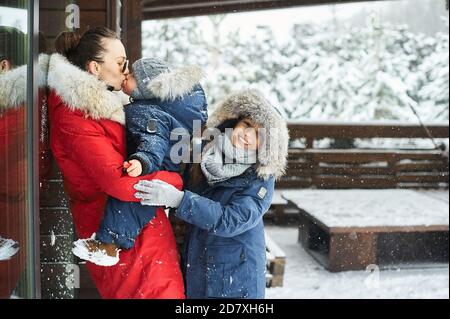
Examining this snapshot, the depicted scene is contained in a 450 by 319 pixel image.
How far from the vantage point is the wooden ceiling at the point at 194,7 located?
200 centimetres

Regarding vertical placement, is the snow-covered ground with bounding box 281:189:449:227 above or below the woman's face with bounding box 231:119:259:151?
below

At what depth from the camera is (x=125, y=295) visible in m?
1.84

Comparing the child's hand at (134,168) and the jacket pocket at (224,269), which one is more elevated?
the child's hand at (134,168)

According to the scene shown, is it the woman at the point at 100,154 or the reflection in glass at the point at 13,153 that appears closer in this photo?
the reflection in glass at the point at 13,153

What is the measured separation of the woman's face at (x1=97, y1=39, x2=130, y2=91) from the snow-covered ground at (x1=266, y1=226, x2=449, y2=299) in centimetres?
233

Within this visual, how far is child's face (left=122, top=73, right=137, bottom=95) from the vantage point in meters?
1.79

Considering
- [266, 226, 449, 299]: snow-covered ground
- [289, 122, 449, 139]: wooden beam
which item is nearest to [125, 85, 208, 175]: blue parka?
[289, 122, 449, 139]: wooden beam

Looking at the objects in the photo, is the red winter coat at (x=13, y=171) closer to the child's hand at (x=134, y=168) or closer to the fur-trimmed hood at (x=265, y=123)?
the child's hand at (x=134, y=168)

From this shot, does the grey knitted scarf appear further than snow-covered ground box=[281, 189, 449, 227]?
No

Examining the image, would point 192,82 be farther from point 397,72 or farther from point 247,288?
point 397,72

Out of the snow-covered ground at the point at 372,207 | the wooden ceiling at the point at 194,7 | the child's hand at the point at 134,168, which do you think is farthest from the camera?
the snow-covered ground at the point at 372,207

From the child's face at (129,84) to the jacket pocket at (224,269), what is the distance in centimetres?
55

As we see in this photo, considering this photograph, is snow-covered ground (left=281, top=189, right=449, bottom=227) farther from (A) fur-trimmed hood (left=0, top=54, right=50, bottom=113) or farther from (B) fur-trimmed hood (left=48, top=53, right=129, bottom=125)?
(A) fur-trimmed hood (left=0, top=54, right=50, bottom=113)

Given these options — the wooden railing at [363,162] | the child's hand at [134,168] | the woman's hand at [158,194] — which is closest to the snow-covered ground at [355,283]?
the wooden railing at [363,162]
